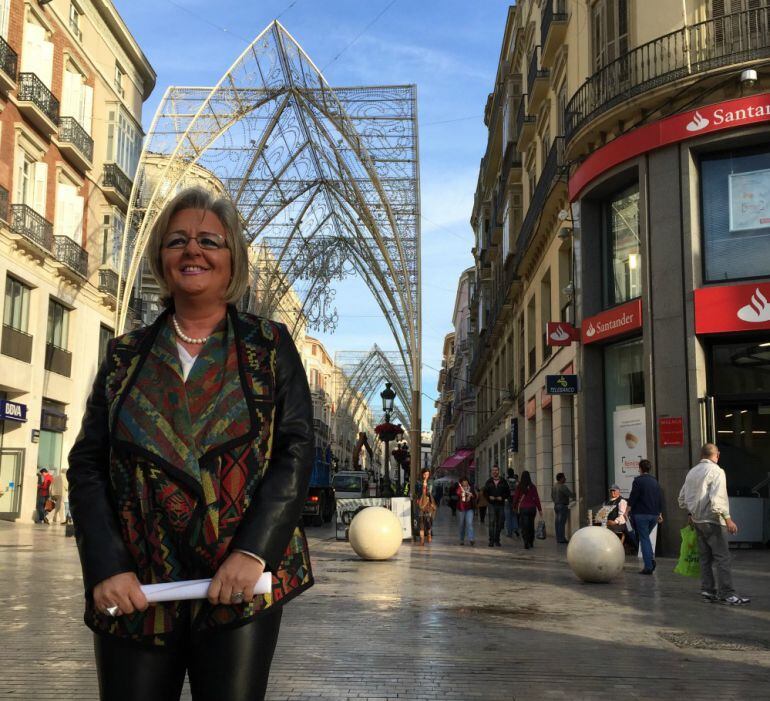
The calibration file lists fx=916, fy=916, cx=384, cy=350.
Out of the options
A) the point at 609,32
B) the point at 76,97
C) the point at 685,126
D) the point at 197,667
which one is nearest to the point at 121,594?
the point at 197,667

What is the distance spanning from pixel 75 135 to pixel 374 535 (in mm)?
21327

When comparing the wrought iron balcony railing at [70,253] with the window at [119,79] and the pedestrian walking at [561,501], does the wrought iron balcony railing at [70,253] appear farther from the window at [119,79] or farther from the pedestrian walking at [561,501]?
the pedestrian walking at [561,501]

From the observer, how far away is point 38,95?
28.0 metres

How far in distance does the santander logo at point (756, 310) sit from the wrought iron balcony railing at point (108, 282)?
23759mm

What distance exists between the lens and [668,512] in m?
16.9

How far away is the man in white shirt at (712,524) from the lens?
10.1 meters

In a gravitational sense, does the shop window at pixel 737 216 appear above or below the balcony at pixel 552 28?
below

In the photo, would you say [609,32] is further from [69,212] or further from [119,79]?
[119,79]

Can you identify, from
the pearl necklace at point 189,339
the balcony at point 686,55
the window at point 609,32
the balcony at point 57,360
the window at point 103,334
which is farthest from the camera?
the window at point 103,334

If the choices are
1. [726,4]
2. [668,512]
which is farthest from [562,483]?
[726,4]

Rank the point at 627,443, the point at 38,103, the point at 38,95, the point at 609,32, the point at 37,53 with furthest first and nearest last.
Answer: the point at 37,53, the point at 38,95, the point at 38,103, the point at 609,32, the point at 627,443

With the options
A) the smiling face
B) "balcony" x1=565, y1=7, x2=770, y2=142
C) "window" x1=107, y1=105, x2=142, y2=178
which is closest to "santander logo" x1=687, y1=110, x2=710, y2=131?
"balcony" x1=565, y1=7, x2=770, y2=142

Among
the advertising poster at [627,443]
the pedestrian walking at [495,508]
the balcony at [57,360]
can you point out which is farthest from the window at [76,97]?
the advertising poster at [627,443]

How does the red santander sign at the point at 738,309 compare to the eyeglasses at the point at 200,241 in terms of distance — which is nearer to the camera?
the eyeglasses at the point at 200,241
